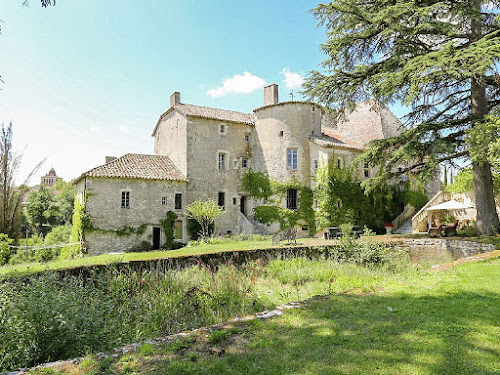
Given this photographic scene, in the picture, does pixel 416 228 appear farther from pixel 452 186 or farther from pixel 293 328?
pixel 293 328

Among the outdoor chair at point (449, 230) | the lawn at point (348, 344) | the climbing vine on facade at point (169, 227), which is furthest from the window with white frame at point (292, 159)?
the lawn at point (348, 344)

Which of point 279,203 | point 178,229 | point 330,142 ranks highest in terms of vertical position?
point 330,142

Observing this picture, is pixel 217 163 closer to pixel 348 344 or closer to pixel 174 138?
pixel 174 138

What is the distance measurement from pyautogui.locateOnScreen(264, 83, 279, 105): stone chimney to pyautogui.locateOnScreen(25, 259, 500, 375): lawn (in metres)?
23.5

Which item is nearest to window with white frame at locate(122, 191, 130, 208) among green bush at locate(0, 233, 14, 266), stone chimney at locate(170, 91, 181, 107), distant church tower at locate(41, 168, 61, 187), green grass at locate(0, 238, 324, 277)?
green grass at locate(0, 238, 324, 277)

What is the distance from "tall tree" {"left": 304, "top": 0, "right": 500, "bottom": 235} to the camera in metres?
13.2

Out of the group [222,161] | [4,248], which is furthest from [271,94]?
[4,248]

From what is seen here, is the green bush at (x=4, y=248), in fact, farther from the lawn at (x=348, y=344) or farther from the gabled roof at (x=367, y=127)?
the gabled roof at (x=367, y=127)

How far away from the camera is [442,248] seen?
14.4 meters

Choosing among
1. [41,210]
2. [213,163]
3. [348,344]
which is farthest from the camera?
[41,210]

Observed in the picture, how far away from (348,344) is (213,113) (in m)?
→ 24.9

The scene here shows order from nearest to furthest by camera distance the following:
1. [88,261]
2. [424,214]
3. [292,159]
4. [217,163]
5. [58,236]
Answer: [88,261], [424,214], [292,159], [217,163], [58,236]

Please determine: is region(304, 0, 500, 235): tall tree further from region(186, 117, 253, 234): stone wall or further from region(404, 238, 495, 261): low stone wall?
region(186, 117, 253, 234): stone wall

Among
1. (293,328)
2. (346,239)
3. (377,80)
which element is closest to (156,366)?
→ (293,328)
